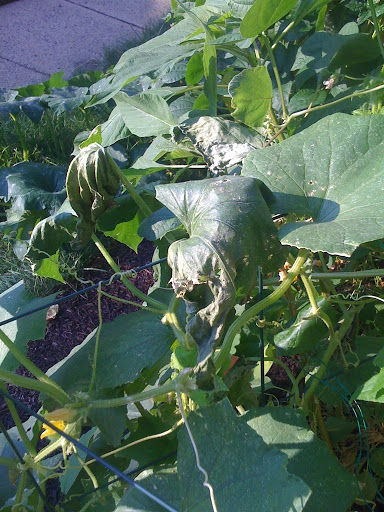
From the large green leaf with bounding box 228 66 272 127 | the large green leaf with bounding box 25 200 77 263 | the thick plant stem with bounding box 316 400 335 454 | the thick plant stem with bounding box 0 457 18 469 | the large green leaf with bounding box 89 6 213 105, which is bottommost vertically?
the thick plant stem with bounding box 316 400 335 454

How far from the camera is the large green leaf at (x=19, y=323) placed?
1.15 metres

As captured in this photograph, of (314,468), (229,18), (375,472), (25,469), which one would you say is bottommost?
(375,472)

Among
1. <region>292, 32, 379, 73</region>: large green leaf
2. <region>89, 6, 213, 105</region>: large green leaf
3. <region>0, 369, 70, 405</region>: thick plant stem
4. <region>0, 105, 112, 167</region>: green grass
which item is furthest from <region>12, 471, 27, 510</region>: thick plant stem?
<region>0, 105, 112, 167</region>: green grass

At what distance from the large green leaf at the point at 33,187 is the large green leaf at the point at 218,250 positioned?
110 centimetres

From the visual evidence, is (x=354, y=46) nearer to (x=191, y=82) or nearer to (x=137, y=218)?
(x=191, y=82)

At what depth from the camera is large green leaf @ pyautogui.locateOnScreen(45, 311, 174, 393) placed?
1.03 meters

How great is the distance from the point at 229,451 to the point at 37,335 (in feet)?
1.76

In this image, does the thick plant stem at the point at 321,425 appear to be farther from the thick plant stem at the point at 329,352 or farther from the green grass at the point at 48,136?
the green grass at the point at 48,136

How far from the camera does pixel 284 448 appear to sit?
37.4 inches

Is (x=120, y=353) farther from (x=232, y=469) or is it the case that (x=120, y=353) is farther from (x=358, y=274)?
(x=358, y=274)

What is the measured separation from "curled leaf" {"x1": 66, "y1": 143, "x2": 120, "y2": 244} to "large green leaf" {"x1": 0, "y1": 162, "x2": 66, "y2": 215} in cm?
86

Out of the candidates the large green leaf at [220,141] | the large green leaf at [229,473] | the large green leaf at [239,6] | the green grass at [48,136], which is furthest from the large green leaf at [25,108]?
the large green leaf at [229,473]

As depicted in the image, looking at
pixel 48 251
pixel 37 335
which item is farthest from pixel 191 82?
pixel 37 335

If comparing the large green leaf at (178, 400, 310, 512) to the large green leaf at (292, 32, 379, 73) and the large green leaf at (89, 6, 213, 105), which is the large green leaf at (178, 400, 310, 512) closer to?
the large green leaf at (89, 6, 213, 105)
